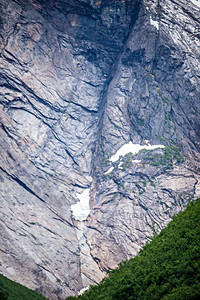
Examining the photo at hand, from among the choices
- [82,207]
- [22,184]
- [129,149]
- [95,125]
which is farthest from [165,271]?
[95,125]

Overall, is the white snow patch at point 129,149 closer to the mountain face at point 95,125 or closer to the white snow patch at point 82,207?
the mountain face at point 95,125

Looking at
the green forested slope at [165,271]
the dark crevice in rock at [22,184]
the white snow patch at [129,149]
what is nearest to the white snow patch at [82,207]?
the dark crevice in rock at [22,184]

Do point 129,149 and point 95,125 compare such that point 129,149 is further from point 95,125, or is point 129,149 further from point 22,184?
point 22,184

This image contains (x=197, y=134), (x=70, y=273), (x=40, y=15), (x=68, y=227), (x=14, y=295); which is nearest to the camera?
(x=14, y=295)

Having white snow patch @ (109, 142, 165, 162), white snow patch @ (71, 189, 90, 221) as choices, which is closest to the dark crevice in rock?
white snow patch @ (71, 189, 90, 221)

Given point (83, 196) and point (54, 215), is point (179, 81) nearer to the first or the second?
point (83, 196)

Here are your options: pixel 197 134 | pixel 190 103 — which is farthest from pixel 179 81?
pixel 197 134
